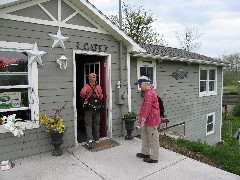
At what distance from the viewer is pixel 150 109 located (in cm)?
486

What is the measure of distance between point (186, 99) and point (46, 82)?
7174mm

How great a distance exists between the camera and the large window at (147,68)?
26.7 feet

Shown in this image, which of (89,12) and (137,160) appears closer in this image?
(137,160)

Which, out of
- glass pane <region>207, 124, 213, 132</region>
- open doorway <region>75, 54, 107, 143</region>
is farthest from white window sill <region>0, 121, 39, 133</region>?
glass pane <region>207, 124, 213, 132</region>

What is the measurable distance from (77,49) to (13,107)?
221cm

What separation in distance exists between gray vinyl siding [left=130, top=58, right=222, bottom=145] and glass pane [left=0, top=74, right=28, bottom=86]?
3679 millimetres

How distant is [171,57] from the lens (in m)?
9.05

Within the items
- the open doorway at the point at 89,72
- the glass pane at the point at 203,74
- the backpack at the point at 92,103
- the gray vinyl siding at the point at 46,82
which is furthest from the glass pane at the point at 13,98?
the glass pane at the point at 203,74

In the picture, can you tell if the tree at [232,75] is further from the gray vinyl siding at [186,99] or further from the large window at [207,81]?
the gray vinyl siding at [186,99]

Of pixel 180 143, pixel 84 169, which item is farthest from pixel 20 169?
pixel 180 143

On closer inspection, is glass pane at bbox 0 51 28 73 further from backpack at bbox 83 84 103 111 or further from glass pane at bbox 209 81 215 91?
glass pane at bbox 209 81 215 91

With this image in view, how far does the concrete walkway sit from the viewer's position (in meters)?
4.46

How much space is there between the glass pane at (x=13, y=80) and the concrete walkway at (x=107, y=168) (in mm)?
1806

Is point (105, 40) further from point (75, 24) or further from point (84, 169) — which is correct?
point (84, 169)
